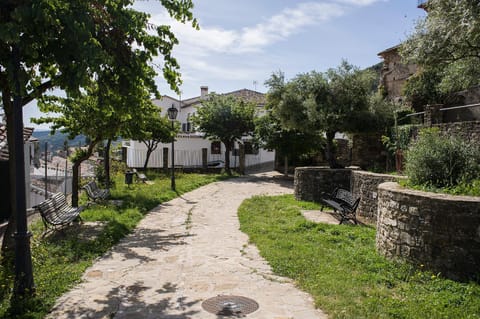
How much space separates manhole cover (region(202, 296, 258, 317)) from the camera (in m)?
4.92

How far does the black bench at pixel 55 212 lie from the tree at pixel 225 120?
15.6 m

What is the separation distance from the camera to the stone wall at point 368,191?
10555 mm

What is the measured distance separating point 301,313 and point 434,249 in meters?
2.54

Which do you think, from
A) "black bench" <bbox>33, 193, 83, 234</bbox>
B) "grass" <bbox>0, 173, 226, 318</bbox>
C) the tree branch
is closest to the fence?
"grass" <bbox>0, 173, 226, 318</bbox>

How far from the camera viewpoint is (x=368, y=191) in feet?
36.0

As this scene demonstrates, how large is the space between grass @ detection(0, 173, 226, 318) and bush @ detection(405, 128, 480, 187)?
245 inches

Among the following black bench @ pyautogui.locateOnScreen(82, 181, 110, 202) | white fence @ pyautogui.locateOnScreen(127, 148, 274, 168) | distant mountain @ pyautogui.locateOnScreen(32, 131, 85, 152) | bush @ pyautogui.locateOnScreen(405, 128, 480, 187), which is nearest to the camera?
bush @ pyautogui.locateOnScreen(405, 128, 480, 187)

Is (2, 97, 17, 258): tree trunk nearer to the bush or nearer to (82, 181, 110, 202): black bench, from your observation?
(82, 181, 110, 202): black bench

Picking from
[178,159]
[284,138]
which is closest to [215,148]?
[178,159]

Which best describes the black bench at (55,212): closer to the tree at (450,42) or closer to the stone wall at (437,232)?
the stone wall at (437,232)

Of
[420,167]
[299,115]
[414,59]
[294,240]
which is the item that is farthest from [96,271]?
[299,115]

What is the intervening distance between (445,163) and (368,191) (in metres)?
3.79

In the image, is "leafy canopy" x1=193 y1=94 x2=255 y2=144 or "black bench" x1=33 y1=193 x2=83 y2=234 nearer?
"black bench" x1=33 y1=193 x2=83 y2=234

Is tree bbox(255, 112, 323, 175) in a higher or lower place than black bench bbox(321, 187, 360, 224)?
higher
